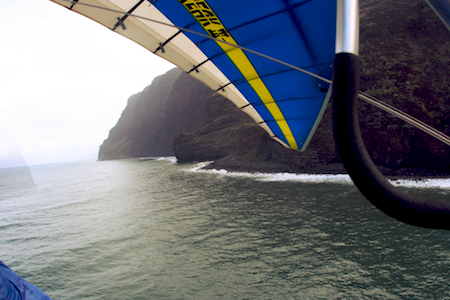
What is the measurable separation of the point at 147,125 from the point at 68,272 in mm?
116670

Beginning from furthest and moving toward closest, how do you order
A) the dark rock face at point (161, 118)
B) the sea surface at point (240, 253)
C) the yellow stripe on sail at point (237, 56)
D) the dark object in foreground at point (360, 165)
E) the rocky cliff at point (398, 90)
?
the dark rock face at point (161, 118)
the rocky cliff at point (398, 90)
the sea surface at point (240, 253)
the yellow stripe on sail at point (237, 56)
the dark object in foreground at point (360, 165)

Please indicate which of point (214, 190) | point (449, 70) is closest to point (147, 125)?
point (214, 190)

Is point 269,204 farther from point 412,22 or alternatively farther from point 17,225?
point 412,22

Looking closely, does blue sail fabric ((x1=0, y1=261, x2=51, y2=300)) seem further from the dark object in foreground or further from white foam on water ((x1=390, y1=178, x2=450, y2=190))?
white foam on water ((x1=390, y1=178, x2=450, y2=190))

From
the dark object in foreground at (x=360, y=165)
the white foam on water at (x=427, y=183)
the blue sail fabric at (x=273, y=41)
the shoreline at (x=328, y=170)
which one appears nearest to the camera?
the dark object in foreground at (x=360, y=165)

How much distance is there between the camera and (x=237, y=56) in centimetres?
454

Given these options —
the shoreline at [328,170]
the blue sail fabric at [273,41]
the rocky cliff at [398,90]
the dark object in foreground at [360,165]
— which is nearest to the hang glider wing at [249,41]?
the blue sail fabric at [273,41]

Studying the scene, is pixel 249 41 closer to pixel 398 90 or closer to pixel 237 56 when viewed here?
pixel 237 56

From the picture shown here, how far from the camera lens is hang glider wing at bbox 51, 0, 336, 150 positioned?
3311mm

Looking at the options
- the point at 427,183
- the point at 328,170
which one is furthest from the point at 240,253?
the point at 328,170

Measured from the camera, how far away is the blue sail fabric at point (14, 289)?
11.9 feet

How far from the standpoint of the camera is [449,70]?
836 inches

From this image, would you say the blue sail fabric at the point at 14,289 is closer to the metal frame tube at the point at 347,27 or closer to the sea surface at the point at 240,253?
the sea surface at the point at 240,253

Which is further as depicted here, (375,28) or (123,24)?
(375,28)
